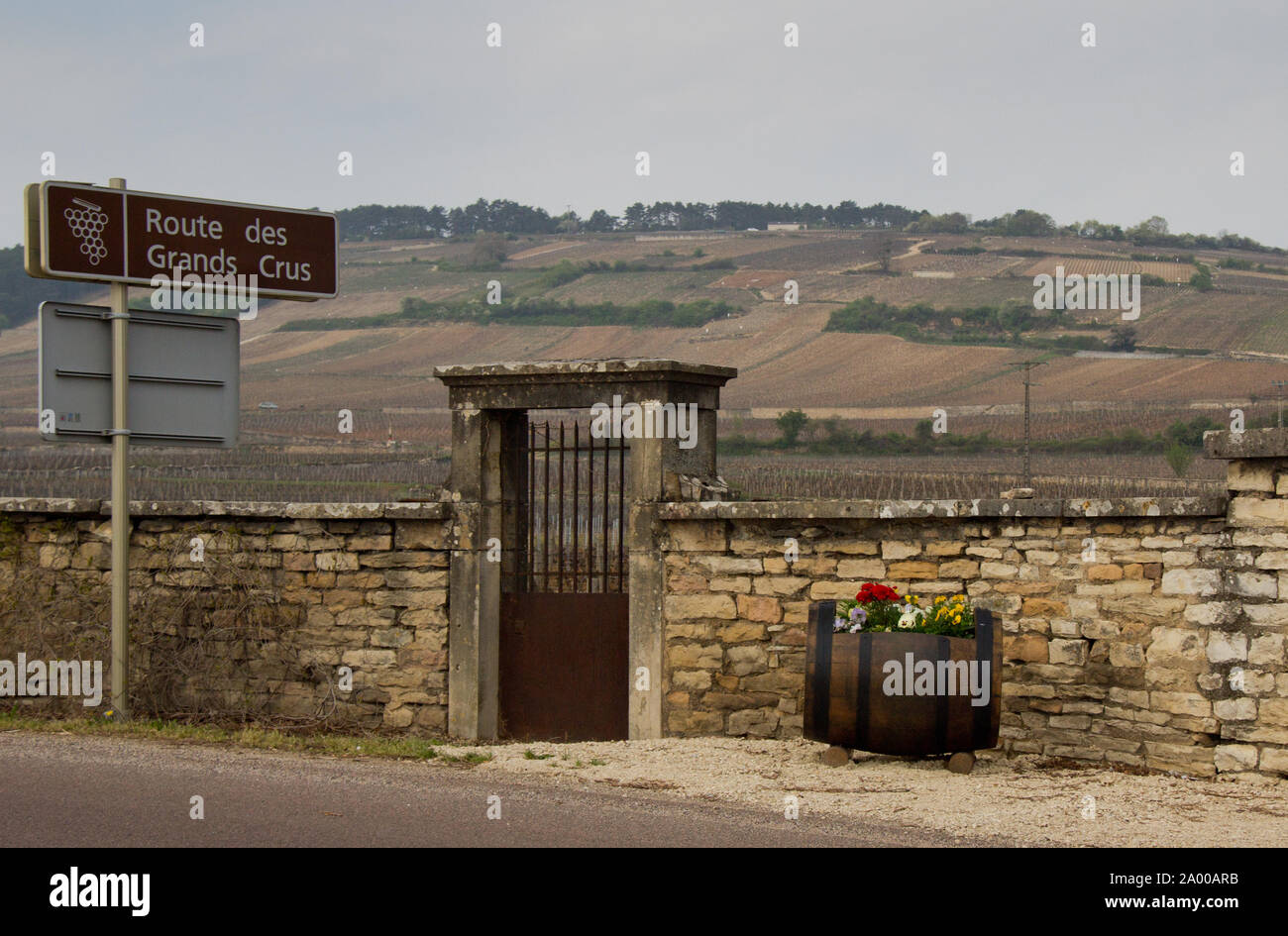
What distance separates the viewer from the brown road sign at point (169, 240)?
8.46 meters

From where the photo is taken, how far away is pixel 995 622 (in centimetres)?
750

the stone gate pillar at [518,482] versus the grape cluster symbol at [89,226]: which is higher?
the grape cluster symbol at [89,226]

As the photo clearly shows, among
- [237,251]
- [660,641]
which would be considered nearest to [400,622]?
[660,641]

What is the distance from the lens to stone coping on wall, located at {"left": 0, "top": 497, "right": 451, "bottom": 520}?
9.55 metres

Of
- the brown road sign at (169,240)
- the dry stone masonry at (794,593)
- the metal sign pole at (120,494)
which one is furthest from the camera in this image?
the metal sign pole at (120,494)

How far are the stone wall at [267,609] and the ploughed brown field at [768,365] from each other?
15989 millimetres

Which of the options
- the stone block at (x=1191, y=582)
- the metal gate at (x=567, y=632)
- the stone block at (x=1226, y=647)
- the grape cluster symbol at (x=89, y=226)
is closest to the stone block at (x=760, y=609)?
the metal gate at (x=567, y=632)

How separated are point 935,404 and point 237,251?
5081 centimetres

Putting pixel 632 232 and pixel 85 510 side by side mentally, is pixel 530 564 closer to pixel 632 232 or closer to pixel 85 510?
pixel 85 510

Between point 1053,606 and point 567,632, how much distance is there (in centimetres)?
332

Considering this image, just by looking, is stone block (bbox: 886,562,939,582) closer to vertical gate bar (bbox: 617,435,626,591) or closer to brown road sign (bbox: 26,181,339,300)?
vertical gate bar (bbox: 617,435,626,591)

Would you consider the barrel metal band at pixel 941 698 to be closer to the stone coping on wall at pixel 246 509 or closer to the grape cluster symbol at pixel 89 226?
the stone coping on wall at pixel 246 509

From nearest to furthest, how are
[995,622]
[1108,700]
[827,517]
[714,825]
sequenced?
[714,825] < [995,622] < [1108,700] < [827,517]

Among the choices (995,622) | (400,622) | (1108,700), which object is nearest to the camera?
(995,622)
